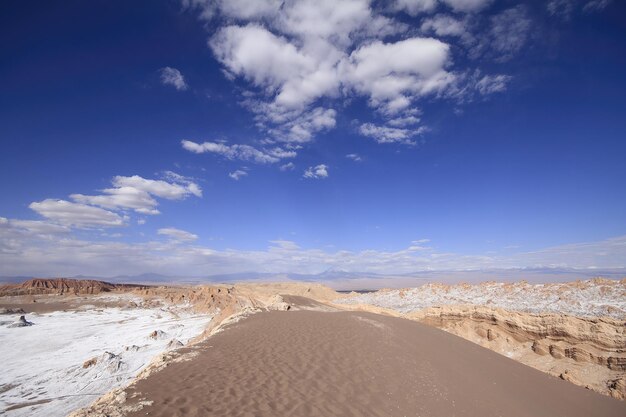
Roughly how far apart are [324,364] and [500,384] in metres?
6.27

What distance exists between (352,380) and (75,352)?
22.7 m

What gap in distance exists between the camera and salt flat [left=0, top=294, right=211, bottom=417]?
47.5ft

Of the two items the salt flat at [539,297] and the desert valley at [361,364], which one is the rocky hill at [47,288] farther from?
the salt flat at [539,297]

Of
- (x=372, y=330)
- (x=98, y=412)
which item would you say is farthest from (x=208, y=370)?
(x=372, y=330)

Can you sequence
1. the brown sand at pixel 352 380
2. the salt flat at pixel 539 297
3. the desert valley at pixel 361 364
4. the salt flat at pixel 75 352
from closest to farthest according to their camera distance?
the brown sand at pixel 352 380 < the desert valley at pixel 361 364 < the salt flat at pixel 75 352 < the salt flat at pixel 539 297

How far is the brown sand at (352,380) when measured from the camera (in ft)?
23.3

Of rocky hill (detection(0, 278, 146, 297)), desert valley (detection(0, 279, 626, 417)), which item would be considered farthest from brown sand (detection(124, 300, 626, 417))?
rocky hill (detection(0, 278, 146, 297))

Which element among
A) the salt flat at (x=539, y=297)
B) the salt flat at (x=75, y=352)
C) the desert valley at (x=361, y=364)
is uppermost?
the salt flat at (x=539, y=297)

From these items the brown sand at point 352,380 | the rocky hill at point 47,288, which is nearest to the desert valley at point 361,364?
the brown sand at point 352,380

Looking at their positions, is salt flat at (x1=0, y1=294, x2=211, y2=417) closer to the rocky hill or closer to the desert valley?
the desert valley

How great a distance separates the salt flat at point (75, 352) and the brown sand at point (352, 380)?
26.0 feet

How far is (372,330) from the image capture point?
50.7 feet

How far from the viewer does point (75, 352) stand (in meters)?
22.2

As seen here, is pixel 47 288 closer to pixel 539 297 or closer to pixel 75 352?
pixel 75 352
